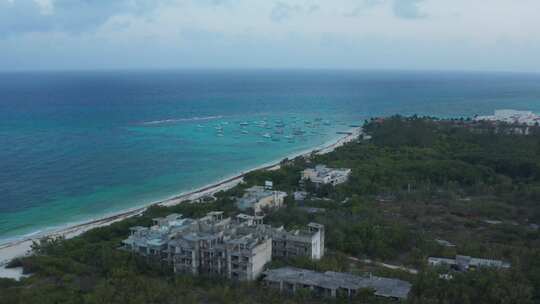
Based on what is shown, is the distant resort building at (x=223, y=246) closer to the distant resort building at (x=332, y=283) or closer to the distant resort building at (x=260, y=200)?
the distant resort building at (x=332, y=283)

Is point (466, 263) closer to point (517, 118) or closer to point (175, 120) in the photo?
point (517, 118)

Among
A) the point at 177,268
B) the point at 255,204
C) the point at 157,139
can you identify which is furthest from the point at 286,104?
the point at 177,268

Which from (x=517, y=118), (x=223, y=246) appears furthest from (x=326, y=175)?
(x=517, y=118)

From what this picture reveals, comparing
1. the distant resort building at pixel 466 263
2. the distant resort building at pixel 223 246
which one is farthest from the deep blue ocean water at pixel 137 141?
the distant resort building at pixel 466 263

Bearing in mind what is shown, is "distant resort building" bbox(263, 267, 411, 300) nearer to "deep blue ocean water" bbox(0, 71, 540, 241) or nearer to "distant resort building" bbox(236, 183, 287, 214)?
"distant resort building" bbox(236, 183, 287, 214)

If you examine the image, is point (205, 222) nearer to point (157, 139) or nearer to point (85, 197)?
point (85, 197)

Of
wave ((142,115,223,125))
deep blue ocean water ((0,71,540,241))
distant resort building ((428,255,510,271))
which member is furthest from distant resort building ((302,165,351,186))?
wave ((142,115,223,125))
